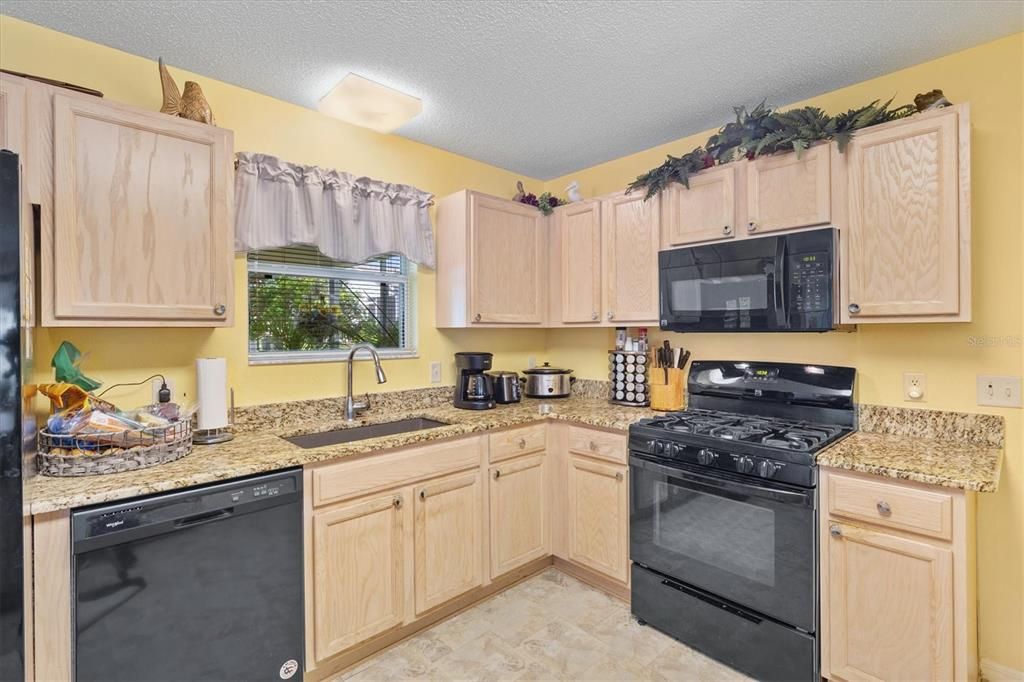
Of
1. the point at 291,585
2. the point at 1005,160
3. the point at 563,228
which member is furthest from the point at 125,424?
the point at 1005,160

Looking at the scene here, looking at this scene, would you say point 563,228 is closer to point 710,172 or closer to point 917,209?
point 710,172

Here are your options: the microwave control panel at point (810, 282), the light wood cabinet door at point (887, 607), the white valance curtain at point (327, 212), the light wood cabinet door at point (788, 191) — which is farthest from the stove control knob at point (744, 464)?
the white valance curtain at point (327, 212)

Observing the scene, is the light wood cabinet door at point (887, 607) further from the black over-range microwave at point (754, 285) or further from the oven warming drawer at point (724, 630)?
the black over-range microwave at point (754, 285)

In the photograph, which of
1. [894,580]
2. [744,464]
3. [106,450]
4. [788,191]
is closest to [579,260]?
[788,191]

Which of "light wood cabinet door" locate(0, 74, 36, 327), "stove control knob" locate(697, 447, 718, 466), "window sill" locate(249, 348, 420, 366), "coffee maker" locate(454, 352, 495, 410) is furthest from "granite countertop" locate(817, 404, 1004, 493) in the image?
"light wood cabinet door" locate(0, 74, 36, 327)

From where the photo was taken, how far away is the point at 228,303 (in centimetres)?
193

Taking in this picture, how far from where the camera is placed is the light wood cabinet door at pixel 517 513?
8.29ft

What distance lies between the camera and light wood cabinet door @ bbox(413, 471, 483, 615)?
222 centimetres

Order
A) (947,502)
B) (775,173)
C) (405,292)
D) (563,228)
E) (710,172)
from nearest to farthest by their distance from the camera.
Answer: (947,502) < (775,173) < (710,172) < (405,292) < (563,228)

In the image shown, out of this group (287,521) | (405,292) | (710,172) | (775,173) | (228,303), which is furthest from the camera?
(405,292)

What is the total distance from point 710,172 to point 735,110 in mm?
294

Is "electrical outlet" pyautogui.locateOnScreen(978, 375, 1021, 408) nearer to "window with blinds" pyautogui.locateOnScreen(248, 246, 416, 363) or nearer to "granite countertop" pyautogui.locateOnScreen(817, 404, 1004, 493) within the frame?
"granite countertop" pyautogui.locateOnScreen(817, 404, 1004, 493)

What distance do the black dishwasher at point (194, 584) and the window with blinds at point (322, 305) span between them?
86cm

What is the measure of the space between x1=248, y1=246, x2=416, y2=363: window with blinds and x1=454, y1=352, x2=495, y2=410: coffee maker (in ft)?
1.15
